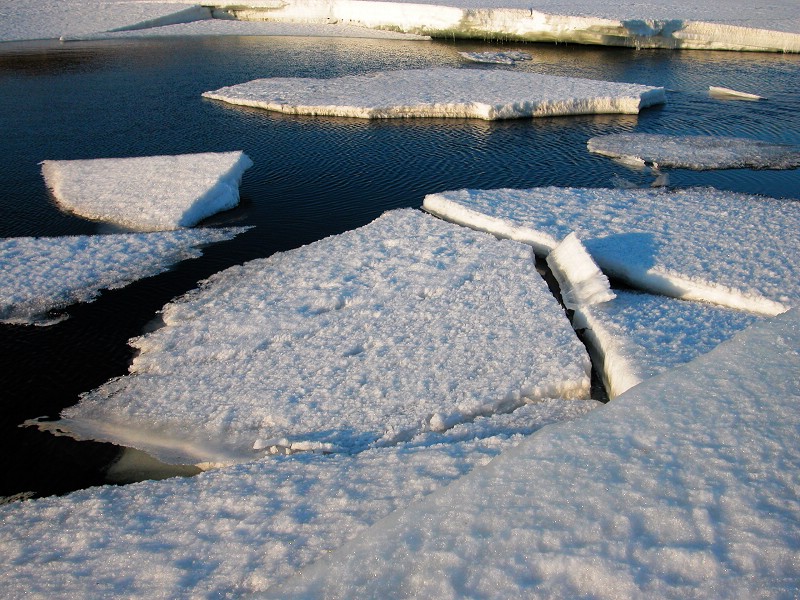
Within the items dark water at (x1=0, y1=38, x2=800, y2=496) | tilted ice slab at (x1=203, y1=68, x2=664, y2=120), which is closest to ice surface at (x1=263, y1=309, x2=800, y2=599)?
dark water at (x1=0, y1=38, x2=800, y2=496)

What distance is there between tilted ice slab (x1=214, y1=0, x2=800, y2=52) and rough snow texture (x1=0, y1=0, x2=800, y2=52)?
3 centimetres

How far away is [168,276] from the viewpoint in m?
8.25

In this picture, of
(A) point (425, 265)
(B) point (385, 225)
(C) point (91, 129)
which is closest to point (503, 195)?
(B) point (385, 225)

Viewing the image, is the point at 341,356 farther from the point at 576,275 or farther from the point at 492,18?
the point at 492,18

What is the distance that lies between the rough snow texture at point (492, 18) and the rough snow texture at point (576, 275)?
17208 millimetres

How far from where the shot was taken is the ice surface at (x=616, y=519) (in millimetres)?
3158

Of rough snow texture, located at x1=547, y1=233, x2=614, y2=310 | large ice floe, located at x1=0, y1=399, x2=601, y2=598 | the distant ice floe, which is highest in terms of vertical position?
the distant ice floe

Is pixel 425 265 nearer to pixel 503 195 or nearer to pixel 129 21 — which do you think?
pixel 503 195

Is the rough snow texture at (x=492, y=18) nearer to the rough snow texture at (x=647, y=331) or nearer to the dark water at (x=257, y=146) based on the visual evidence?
the dark water at (x=257, y=146)

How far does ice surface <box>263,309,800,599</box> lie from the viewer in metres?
3.16

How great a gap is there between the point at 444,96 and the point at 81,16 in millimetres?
20982

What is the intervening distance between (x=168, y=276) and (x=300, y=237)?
2003mm

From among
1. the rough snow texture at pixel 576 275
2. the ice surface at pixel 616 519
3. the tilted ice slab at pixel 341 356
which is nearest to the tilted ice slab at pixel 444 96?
the tilted ice slab at pixel 341 356

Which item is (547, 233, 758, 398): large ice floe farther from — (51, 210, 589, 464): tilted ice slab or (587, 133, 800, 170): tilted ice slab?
(587, 133, 800, 170): tilted ice slab
